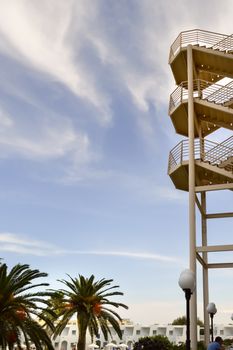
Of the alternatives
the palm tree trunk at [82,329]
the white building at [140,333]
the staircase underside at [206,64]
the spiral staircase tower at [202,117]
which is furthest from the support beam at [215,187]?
the white building at [140,333]

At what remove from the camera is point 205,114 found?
25938 mm

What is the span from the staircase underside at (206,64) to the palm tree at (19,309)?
12583 millimetres

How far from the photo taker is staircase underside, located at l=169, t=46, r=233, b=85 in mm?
25263

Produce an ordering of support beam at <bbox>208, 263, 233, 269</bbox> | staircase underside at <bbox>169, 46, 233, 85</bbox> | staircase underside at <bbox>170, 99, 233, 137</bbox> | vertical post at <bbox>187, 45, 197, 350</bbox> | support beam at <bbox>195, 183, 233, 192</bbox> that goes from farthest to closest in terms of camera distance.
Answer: staircase underside at <bbox>169, 46, 233, 85</bbox>
support beam at <bbox>208, 263, 233, 269</bbox>
staircase underside at <bbox>170, 99, 233, 137</bbox>
support beam at <bbox>195, 183, 233, 192</bbox>
vertical post at <bbox>187, 45, 197, 350</bbox>

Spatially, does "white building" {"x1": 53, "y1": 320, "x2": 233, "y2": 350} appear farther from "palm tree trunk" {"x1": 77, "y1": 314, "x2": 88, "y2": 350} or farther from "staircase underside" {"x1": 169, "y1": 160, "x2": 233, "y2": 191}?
"staircase underside" {"x1": 169, "y1": 160, "x2": 233, "y2": 191}

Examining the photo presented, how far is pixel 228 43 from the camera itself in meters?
25.6

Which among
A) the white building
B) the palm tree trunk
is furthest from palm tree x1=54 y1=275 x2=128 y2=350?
the white building

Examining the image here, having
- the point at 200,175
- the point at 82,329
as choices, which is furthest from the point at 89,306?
the point at 200,175

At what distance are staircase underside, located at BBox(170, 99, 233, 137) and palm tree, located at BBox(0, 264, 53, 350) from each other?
10.5 m

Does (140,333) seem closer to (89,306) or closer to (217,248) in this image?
(89,306)

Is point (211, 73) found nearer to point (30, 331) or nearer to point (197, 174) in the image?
point (197, 174)

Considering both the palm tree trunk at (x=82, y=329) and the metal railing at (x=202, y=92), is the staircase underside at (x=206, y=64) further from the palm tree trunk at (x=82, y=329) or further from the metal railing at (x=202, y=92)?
the palm tree trunk at (x=82, y=329)

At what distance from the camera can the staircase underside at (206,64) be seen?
2526cm

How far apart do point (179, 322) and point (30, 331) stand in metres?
105
